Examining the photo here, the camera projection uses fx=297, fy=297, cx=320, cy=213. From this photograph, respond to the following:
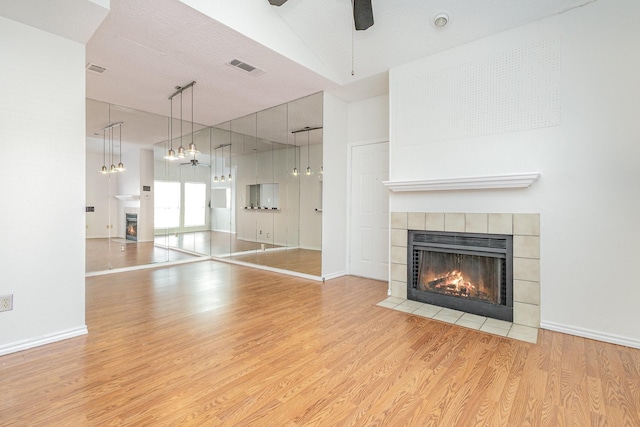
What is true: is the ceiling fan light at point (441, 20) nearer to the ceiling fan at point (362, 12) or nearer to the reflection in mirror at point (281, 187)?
the ceiling fan at point (362, 12)

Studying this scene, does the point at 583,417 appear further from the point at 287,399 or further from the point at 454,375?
the point at 287,399

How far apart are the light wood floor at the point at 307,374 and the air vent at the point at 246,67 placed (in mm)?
3028

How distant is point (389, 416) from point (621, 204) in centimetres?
271

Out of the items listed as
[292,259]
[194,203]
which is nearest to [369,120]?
[292,259]

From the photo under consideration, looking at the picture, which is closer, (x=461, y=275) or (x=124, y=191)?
(x=461, y=275)

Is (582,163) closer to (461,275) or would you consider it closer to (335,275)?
(461,275)

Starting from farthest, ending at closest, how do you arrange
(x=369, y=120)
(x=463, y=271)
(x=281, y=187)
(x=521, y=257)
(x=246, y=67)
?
1. (x=281, y=187)
2. (x=369, y=120)
3. (x=246, y=67)
4. (x=463, y=271)
5. (x=521, y=257)

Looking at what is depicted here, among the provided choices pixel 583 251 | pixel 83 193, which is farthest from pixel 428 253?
pixel 83 193

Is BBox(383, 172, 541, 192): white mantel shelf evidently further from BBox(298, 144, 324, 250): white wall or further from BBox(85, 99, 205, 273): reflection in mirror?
BBox(85, 99, 205, 273): reflection in mirror

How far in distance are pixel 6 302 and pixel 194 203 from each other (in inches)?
176

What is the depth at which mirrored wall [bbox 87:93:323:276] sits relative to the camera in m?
5.16

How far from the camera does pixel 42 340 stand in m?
2.57

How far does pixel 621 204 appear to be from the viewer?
8.54 ft

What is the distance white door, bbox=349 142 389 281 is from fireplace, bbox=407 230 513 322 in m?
0.98
